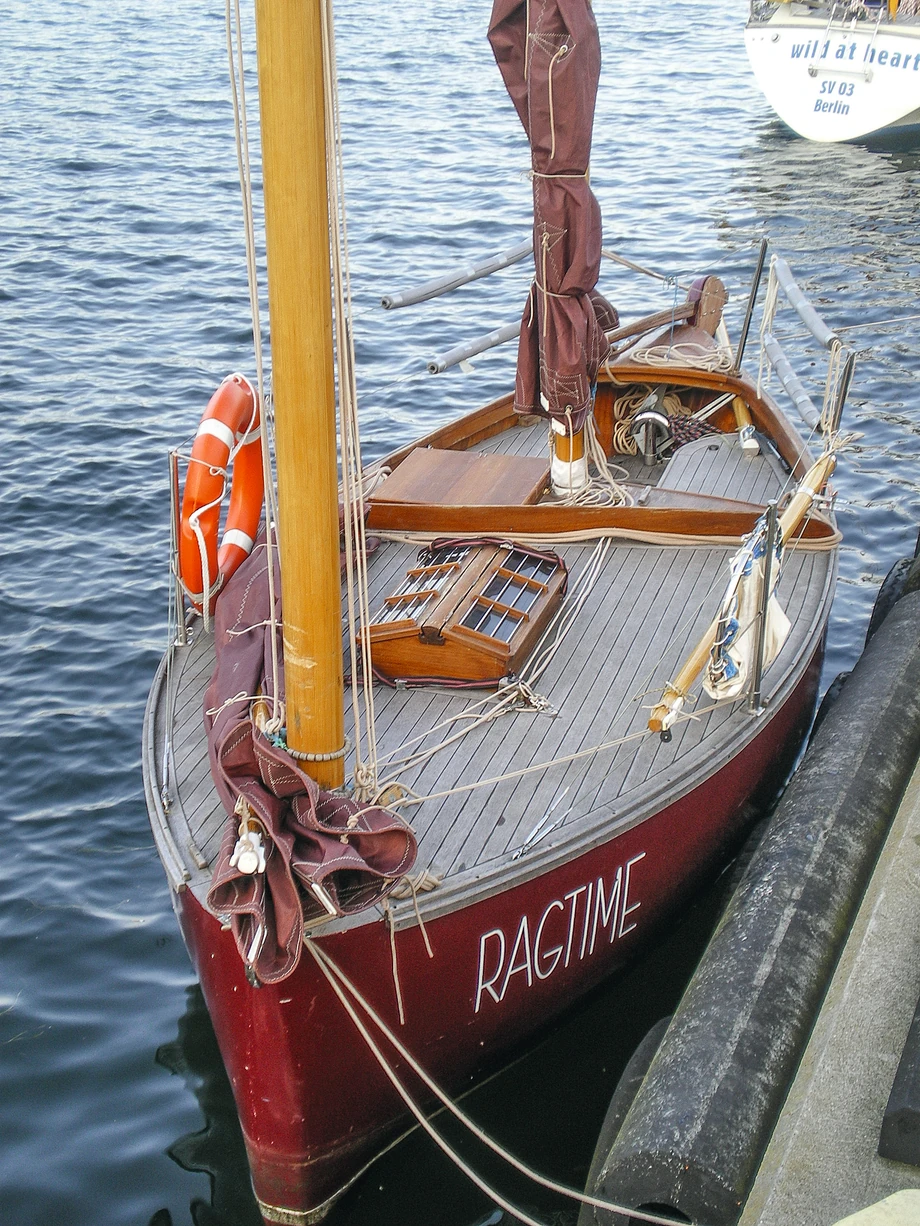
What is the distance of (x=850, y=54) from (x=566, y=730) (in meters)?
21.3

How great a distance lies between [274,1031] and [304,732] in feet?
4.11

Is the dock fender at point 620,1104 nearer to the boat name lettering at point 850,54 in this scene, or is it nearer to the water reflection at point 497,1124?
the water reflection at point 497,1124

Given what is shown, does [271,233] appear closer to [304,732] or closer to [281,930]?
[304,732]

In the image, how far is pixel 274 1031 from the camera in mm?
5008

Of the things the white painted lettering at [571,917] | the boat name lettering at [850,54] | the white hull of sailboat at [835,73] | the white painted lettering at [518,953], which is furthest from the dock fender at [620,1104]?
the boat name lettering at [850,54]

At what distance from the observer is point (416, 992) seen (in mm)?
5379

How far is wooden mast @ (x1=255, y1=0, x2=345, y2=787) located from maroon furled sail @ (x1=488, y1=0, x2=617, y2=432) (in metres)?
3.43

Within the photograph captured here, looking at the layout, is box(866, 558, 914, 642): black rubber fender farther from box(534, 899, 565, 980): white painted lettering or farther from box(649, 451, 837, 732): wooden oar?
box(534, 899, 565, 980): white painted lettering

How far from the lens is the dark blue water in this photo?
6383mm

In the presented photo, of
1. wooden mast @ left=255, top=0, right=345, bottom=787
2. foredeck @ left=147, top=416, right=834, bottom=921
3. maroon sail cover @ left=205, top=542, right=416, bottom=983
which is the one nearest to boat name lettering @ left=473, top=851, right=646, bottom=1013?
foredeck @ left=147, top=416, right=834, bottom=921

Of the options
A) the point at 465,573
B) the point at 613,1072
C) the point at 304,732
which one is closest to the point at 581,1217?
the point at 613,1072

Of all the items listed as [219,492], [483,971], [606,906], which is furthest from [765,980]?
[219,492]

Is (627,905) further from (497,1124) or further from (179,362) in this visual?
(179,362)

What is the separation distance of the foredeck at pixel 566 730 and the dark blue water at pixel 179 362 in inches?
62.1
